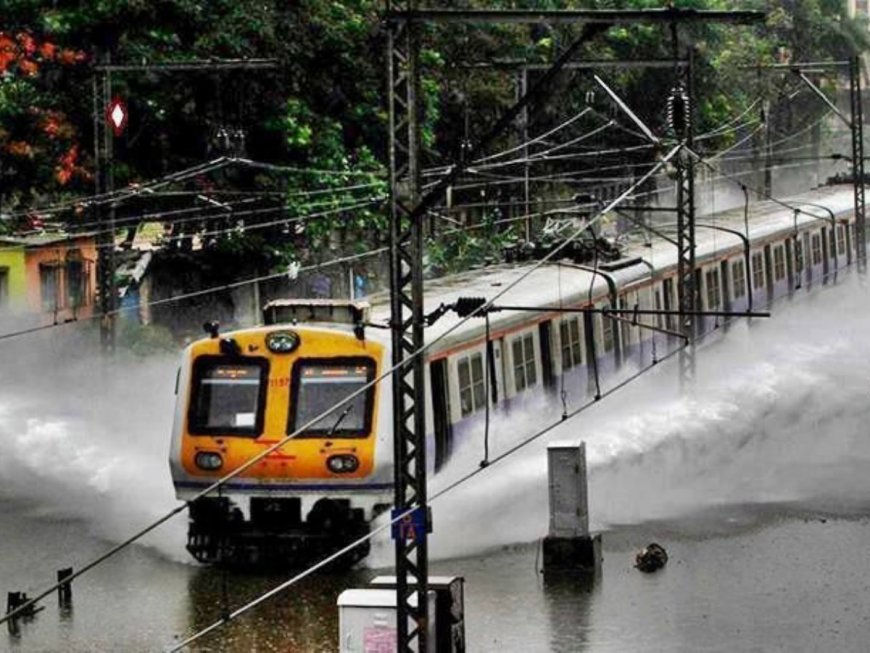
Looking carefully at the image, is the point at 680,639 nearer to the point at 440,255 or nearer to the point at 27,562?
the point at 27,562

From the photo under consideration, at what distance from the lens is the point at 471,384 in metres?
26.2

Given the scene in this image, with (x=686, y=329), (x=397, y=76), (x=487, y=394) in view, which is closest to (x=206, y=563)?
(x=487, y=394)

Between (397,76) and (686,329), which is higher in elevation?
(397,76)

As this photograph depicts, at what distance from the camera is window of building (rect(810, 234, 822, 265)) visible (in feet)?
145

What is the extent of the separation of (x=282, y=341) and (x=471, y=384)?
3.05 m

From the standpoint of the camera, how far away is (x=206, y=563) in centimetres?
2472

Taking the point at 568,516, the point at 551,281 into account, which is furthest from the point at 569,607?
the point at 551,281

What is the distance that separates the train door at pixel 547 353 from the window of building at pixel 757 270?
37.9 feet

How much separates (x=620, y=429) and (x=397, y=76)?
1618 cm

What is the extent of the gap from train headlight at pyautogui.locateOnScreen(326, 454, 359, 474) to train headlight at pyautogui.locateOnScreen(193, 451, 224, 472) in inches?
48.1

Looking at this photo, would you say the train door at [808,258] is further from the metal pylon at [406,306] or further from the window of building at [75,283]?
the metal pylon at [406,306]

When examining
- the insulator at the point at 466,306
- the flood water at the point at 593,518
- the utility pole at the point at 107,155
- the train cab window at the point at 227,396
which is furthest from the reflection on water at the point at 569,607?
the utility pole at the point at 107,155

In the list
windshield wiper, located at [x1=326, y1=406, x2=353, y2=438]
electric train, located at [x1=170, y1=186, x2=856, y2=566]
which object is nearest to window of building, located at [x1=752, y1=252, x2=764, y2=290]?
electric train, located at [x1=170, y1=186, x2=856, y2=566]

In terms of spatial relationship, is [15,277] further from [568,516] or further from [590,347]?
[568,516]
